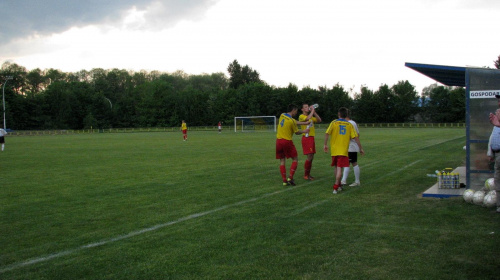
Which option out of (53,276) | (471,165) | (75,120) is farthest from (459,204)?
(75,120)

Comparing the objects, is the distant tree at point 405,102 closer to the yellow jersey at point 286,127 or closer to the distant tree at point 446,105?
the distant tree at point 446,105

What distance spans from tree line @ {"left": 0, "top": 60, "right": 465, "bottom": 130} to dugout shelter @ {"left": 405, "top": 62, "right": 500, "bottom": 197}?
75852mm

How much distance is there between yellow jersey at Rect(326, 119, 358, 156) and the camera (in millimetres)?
8844

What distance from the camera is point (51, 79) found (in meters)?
106

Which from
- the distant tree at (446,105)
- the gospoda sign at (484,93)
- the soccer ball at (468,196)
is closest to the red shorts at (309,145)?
the gospoda sign at (484,93)

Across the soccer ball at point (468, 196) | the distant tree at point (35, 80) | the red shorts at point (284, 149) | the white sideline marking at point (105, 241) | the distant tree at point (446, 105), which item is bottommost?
the white sideline marking at point (105, 241)

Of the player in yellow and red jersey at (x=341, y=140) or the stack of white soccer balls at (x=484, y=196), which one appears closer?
the stack of white soccer balls at (x=484, y=196)

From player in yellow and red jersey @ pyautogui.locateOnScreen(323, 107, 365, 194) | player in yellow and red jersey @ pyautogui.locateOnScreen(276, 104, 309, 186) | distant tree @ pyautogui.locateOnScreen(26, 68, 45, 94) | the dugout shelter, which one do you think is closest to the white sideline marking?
player in yellow and red jersey @ pyautogui.locateOnScreen(276, 104, 309, 186)

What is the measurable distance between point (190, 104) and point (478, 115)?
288 feet

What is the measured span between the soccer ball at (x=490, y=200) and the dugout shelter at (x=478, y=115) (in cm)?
93

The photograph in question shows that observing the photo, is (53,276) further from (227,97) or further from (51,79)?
(51,79)

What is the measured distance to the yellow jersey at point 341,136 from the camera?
8844mm

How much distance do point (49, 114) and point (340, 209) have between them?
309ft

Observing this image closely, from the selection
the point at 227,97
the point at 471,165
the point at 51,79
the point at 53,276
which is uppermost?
the point at 51,79
